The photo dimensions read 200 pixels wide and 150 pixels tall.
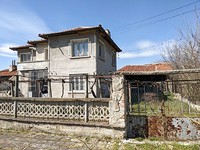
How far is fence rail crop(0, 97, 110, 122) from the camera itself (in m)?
6.96

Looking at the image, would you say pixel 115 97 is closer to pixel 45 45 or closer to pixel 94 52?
pixel 94 52

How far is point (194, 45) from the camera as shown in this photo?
10836 mm

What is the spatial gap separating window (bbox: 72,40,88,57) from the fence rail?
818 cm

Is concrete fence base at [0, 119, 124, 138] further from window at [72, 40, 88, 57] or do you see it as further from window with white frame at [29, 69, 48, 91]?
window with white frame at [29, 69, 48, 91]

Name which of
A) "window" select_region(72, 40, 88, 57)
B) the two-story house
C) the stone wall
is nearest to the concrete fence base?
the stone wall

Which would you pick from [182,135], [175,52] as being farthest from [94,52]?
[182,135]

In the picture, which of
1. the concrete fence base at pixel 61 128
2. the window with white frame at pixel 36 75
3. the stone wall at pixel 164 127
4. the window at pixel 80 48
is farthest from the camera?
the window with white frame at pixel 36 75

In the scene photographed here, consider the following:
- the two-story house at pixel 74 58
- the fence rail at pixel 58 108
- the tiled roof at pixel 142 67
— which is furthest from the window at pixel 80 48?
the tiled roof at pixel 142 67

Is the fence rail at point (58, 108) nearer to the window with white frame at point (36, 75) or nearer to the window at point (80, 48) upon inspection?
the window at point (80, 48)

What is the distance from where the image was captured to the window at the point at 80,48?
15.5 meters

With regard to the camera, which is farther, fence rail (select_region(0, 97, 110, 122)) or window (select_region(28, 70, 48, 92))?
window (select_region(28, 70, 48, 92))

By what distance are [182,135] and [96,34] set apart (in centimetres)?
1086

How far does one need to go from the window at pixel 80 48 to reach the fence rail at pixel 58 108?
8.18 m

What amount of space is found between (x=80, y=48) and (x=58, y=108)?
8.92m
